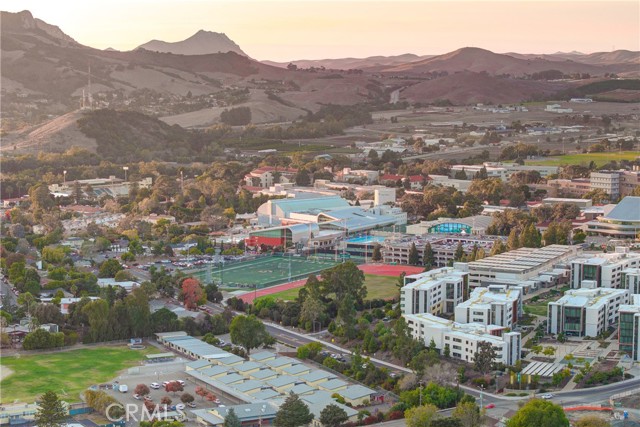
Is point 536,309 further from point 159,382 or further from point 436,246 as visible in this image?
point 159,382

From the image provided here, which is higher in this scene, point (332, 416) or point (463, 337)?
point (463, 337)

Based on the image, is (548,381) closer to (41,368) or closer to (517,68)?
(41,368)

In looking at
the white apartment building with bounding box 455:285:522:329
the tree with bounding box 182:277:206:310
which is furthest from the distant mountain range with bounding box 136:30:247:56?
the white apartment building with bounding box 455:285:522:329

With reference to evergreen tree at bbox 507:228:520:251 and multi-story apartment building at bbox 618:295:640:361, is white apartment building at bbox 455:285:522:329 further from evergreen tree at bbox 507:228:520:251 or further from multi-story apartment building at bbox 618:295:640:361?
evergreen tree at bbox 507:228:520:251

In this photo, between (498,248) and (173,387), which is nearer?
(173,387)

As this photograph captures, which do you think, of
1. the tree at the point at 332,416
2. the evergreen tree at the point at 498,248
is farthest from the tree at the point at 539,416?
the evergreen tree at the point at 498,248

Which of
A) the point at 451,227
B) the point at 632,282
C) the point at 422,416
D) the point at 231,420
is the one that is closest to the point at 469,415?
the point at 422,416

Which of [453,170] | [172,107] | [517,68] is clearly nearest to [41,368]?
[453,170]
